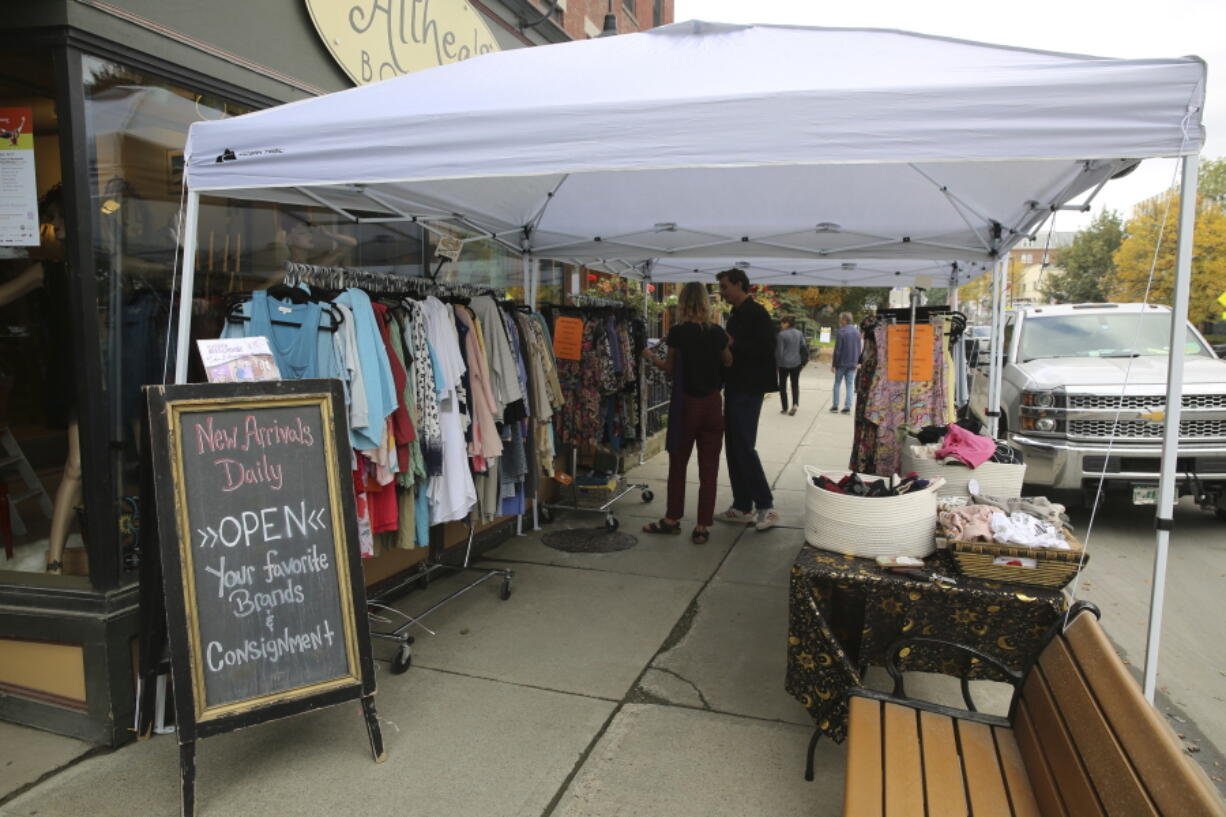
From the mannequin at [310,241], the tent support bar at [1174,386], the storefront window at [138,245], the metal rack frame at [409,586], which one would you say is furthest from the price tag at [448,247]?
the tent support bar at [1174,386]

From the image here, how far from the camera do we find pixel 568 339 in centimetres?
637

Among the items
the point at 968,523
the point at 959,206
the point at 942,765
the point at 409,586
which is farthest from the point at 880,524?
the point at 959,206

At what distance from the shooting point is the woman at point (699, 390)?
6016 millimetres

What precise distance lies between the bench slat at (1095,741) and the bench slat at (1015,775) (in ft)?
0.87

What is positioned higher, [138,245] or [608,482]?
[138,245]

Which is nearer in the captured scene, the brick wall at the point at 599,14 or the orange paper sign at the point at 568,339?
the orange paper sign at the point at 568,339

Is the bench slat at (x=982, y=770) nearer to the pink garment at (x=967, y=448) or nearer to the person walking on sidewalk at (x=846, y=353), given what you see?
the pink garment at (x=967, y=448)

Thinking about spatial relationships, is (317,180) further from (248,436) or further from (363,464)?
(363,464)

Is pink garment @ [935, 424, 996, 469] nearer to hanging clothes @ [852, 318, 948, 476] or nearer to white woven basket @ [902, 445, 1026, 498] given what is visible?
white woven basket @ [902, 445, 1026, 498]

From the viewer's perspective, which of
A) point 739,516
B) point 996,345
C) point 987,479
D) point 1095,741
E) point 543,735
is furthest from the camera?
point 739,516

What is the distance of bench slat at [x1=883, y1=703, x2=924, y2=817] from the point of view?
2.07 metres

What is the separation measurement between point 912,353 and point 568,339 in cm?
264

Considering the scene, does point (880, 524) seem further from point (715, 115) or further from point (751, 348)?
point (751, 348)

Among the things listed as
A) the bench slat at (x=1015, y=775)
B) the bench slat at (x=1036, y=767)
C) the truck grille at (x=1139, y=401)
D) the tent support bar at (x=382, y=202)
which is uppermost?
the tent support bar at (x=382, y=202)
